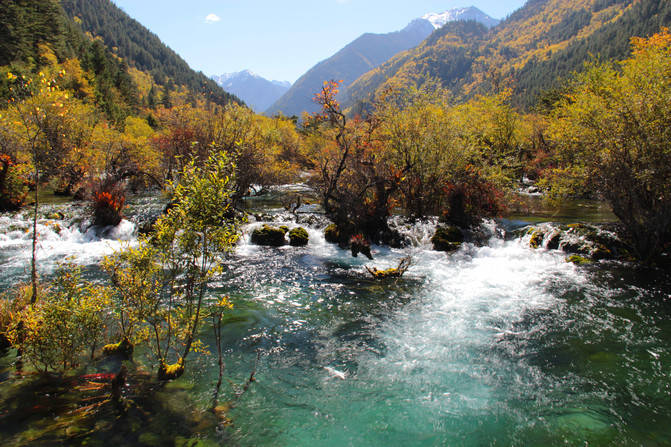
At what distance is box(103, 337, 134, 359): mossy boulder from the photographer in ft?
26.1

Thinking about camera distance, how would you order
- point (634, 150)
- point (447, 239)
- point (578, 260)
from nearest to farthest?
point (634, 150)
point (578, 260)
point (447, 239)

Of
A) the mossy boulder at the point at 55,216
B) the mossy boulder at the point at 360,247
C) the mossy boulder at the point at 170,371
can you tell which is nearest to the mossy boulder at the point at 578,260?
the mossy boulder at the point at 360,247

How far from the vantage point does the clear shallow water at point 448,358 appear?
21.2 feet

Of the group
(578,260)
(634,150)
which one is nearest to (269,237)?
(578,260)

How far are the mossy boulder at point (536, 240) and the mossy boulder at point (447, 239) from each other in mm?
3879

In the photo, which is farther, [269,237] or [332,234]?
[332,234]

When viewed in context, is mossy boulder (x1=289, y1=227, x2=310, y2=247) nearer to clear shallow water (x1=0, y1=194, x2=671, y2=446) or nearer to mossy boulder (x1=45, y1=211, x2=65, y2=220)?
clear shallow water (x1=0, y1=194, x2=671, y2=446)

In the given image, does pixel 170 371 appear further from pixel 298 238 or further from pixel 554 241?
pixel 554 241

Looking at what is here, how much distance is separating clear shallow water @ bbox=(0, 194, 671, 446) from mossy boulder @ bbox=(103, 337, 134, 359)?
1.61 metres

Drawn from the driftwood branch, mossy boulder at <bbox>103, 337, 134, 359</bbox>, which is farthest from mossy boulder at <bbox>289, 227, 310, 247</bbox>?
mossy boulder at <bbox>103, 337, 134, 359</bbox>

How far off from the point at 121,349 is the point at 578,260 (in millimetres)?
19727

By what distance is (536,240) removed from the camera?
1916 centimetres

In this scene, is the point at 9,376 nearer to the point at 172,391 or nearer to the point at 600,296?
the point at 172,391

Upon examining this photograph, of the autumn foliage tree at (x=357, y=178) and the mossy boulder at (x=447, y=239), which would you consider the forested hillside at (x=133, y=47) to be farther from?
the mossy boulder at (x=447, y=239)
